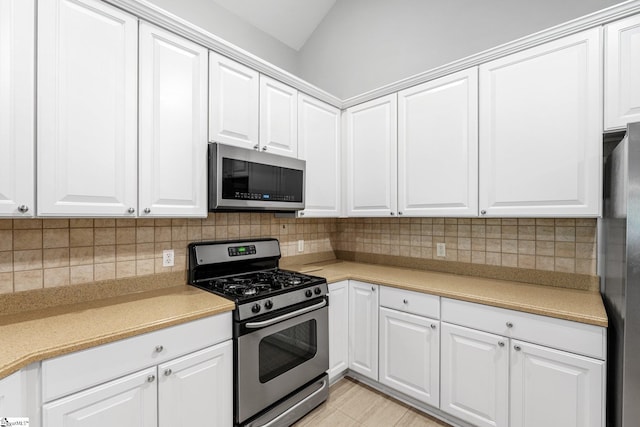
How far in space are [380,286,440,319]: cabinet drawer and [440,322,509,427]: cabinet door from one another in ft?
0.36

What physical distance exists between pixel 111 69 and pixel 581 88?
7.90 ft

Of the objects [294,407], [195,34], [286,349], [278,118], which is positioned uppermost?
[195,34]

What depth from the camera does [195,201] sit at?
1751 millimetres

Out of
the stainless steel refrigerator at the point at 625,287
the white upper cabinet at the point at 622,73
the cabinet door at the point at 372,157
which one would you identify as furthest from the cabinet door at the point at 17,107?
the white upper cabinet at the point at 622,73

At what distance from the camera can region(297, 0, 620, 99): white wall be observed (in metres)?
2.04

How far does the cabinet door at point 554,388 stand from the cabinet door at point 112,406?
1.81 metres

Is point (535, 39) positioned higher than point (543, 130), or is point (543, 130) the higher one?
point (535, 39)

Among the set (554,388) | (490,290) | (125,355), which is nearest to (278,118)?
(125,355)

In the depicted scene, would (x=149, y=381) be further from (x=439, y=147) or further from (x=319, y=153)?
(x=439, y=147)

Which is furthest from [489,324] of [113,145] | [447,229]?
[113,145]

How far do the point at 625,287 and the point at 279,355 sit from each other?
171cm

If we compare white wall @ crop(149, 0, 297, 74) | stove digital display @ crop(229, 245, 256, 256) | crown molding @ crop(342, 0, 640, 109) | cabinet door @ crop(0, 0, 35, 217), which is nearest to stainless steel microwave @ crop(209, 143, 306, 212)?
stove digital display @ crop(229, 245, 256, 256)

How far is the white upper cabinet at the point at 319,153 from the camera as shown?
242 centimetres

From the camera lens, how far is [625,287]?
1255mm
